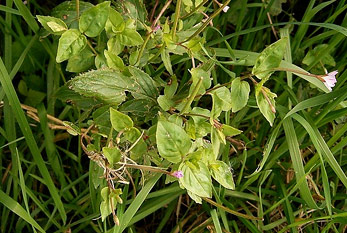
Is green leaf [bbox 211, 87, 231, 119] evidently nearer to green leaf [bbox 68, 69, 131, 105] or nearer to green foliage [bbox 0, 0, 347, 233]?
green foliage [bbox 0, 0, 347, 233]

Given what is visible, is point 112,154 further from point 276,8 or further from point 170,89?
point 276,8

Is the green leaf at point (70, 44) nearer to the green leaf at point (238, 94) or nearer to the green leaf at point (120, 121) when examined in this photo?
the green leaf at point (120, 121)

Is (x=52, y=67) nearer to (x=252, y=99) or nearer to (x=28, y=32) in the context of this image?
(x=28, y=32)

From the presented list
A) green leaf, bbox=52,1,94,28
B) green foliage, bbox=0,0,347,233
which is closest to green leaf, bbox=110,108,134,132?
green foliage, bbox=0,0,347,233

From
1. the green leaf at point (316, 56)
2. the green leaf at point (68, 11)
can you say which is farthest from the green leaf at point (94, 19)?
the green leaf at point (316, 56)

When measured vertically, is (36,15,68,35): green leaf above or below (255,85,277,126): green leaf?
above

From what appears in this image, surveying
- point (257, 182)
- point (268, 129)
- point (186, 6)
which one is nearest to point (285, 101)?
point (268, 129)

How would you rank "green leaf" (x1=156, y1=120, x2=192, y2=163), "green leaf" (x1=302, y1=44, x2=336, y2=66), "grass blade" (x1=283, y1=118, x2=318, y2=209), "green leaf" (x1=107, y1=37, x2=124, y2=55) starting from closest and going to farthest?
1. "green leaf" (x1=156, y1=120, x2=192, y2=163)
2. "green leaf" (x1=107, y1=37, x2=124, y2=55)
3. "grass blade" (x1=283, y1=118, x2=318, y2=209)
4. "green leaf" (x1=302, y1=44, x2=336, y2=66)
